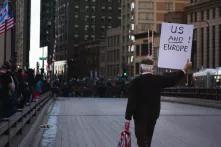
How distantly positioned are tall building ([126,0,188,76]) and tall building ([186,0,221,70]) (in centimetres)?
2427

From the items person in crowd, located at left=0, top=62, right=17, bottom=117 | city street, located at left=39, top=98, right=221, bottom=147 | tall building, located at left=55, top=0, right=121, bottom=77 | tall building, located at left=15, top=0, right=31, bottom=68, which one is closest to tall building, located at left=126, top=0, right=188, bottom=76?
tall building, located at left=55, top=0, right=121, bottom=77

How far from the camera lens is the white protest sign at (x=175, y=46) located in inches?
366

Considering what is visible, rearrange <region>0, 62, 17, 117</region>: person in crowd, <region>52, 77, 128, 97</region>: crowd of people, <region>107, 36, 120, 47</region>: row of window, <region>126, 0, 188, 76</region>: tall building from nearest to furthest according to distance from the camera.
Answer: <region>0, 62, 17, 117</region>: person in crowd
<region>52, 77, 128, 97</region>: crowd of people
<region>126, 0, 188, 76</region>: tall building
<region>107, 36, 120, 47</region>: row of window

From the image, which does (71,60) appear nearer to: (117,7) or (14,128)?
(117,7)

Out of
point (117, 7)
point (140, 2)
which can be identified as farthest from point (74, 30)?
point (140, 2)

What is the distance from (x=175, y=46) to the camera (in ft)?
33.0

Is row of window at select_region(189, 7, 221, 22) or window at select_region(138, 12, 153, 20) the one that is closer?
row of window at select_region(189, 7, 221, 22)

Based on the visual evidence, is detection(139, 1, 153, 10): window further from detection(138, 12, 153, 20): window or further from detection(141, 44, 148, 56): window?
detection(141, 44, 148, 56): window

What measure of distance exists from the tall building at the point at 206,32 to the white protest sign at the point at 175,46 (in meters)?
107

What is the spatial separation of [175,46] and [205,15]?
117 metres

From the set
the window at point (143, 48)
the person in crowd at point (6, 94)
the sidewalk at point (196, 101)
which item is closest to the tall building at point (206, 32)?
the window at point (143, 48)

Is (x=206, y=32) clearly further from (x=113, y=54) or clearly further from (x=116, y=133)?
(x=116, y=133)

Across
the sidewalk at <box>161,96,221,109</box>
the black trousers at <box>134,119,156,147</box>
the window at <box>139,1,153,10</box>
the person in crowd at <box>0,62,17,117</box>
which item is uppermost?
the window at <box>139,1,153,10</box>

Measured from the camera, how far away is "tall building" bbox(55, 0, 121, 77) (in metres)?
193
